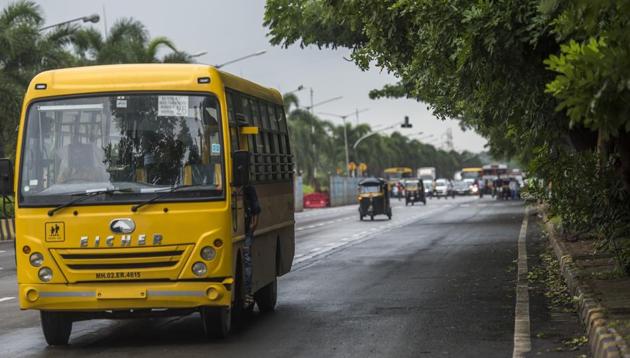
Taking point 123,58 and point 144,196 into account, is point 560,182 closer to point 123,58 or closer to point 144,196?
point 144,196

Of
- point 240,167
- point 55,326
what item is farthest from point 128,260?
point 240,167

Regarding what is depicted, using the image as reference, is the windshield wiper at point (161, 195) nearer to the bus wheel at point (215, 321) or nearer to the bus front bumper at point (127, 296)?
the bus front bumper at point (127, 296)

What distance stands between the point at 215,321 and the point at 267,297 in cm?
285

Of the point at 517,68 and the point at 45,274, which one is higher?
the point at 517,68

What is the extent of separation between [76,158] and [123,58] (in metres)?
37.9

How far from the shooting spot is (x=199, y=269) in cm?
1068

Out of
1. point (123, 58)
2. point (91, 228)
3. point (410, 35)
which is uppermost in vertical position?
point (123, 58)

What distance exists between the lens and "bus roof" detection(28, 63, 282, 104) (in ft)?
36.4

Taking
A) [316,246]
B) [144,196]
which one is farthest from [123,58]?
[144,196]

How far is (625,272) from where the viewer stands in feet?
45.1

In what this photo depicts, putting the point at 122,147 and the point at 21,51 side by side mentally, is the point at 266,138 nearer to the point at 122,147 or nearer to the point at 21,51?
the point at 122,147

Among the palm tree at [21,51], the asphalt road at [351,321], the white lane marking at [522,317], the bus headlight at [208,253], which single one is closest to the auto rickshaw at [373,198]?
the palm tree at [21,51]

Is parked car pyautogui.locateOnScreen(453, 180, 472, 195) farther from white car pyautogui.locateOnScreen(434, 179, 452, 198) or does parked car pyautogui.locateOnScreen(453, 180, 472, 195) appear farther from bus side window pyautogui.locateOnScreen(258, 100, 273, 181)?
bus side window pyautogui.locateOnScreen(258, 100, 273, 181)

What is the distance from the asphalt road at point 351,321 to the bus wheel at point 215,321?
0.15 meters
